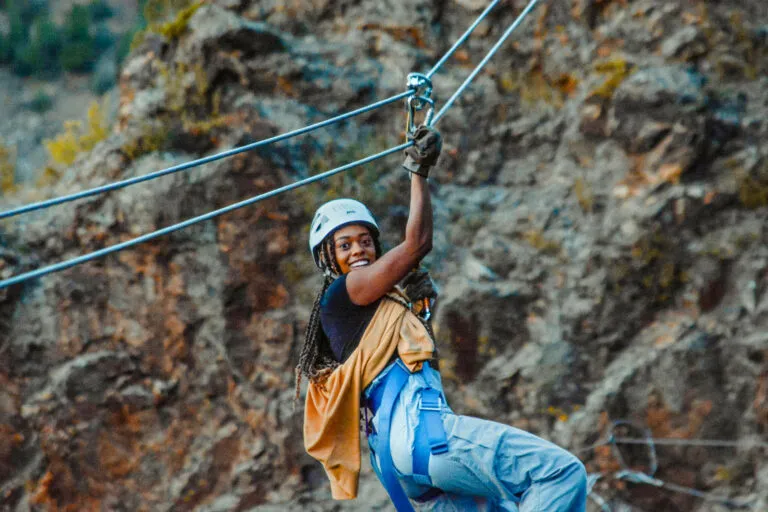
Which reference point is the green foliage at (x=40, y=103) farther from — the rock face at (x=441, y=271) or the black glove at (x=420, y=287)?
the black glove at (x=420, y=287)

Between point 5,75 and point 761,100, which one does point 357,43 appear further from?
point 5,75

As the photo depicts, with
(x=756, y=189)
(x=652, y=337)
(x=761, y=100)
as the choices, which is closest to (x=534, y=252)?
(x=652, y=337)

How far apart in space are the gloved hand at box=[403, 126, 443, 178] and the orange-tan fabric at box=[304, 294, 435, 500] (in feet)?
2.08

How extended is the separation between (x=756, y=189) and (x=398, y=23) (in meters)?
3.52

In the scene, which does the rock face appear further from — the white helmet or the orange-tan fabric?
the white helmet

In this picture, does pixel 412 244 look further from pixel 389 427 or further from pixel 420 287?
pixel 389 427

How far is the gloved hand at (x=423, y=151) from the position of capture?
11.8 ft

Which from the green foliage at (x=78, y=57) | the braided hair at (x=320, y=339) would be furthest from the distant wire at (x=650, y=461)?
the green foliage at (x=78, y=57)

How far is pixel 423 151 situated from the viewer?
11.8ft

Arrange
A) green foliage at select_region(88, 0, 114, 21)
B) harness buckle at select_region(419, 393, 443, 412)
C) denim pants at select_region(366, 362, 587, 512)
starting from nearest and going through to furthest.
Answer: denim pants at select_region(366, 362, 587, 512) < harness buckle at select_region(419, 393, 443, 412) < green foliage at select_region(88, 0, 114, 21)

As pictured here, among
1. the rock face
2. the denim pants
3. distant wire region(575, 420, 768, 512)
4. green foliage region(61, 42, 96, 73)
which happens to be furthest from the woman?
green foliage region(61, 42, 96, 73)

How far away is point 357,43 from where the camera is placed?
25.7 feet

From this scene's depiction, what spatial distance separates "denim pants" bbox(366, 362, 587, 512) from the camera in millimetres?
3297

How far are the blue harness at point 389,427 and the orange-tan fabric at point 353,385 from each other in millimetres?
62
